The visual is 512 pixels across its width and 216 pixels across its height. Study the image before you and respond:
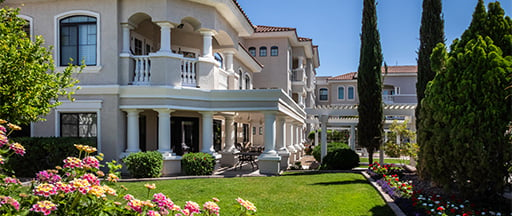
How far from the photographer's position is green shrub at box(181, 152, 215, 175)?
526 inches

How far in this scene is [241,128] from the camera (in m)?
26.6

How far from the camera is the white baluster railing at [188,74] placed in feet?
47.0

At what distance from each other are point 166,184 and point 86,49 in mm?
6201

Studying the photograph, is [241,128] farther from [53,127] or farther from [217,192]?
[217,192]

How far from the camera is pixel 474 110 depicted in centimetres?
795

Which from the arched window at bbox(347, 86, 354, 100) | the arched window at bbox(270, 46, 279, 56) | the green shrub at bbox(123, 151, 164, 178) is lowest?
the green shrub at bbox(123, 151, 164, 178)

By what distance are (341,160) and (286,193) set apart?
657 centimetres

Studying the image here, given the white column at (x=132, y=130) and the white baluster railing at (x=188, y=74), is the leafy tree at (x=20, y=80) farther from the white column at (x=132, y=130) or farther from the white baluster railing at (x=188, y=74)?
the white baluster railing at (x=188, y=74)

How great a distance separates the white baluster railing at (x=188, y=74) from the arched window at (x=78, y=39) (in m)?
3.20

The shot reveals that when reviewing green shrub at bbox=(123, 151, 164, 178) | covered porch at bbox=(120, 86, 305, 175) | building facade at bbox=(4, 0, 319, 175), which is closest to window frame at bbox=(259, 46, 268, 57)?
covered porch at bbox=(120, 86, 305, 175)

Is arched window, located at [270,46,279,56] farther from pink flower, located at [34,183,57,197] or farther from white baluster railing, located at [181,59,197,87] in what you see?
pink flower, located at [34,183,57,197]

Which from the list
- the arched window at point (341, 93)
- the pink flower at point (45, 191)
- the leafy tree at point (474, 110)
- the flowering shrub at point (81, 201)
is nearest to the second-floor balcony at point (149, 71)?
the leafy tree at point (474, 110)

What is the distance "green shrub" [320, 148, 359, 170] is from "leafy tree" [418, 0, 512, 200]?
7033mm

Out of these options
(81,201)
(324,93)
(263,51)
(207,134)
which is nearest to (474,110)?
(81,201)
